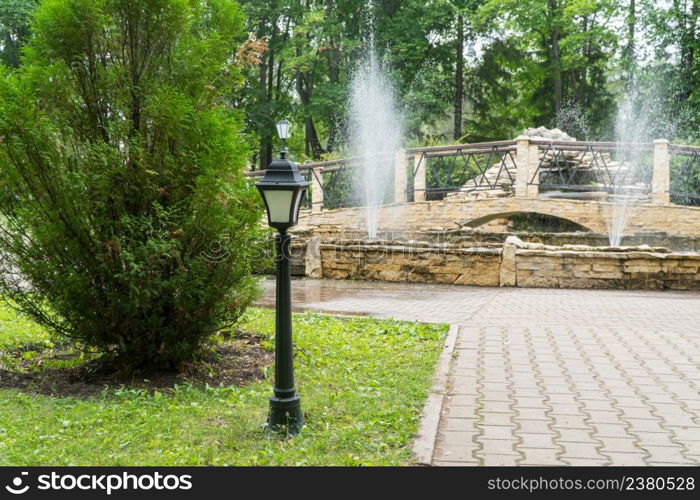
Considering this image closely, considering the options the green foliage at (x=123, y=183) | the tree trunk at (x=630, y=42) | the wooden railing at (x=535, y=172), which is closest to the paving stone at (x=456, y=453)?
the green foliage at (x=123, y=183)

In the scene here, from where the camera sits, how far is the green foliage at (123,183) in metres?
4.72

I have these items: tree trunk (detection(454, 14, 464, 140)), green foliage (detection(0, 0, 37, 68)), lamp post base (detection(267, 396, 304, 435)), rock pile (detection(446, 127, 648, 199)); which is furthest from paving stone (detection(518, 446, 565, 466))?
green foliage (detection(0, 0, 37, 68))

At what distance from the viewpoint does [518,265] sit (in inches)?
452

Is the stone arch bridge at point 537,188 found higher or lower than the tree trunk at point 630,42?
lower

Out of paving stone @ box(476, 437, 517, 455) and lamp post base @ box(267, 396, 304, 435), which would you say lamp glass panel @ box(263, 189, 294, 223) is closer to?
lamp post base @ box(267, 396, 304, 435)

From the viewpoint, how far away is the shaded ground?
488 cm

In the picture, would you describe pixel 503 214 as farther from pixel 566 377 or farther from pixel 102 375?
pixel 102 375

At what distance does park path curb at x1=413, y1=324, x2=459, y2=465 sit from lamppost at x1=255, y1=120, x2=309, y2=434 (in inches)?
29.9

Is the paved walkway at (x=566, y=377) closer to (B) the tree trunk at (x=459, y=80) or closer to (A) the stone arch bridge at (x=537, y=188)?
(A) the stone arch bridge at (x=537, y=188)

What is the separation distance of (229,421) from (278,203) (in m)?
1.44

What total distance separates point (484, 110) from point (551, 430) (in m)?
28.2

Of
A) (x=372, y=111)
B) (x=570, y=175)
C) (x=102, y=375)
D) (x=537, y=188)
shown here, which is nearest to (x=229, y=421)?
(x=102, y=375)
